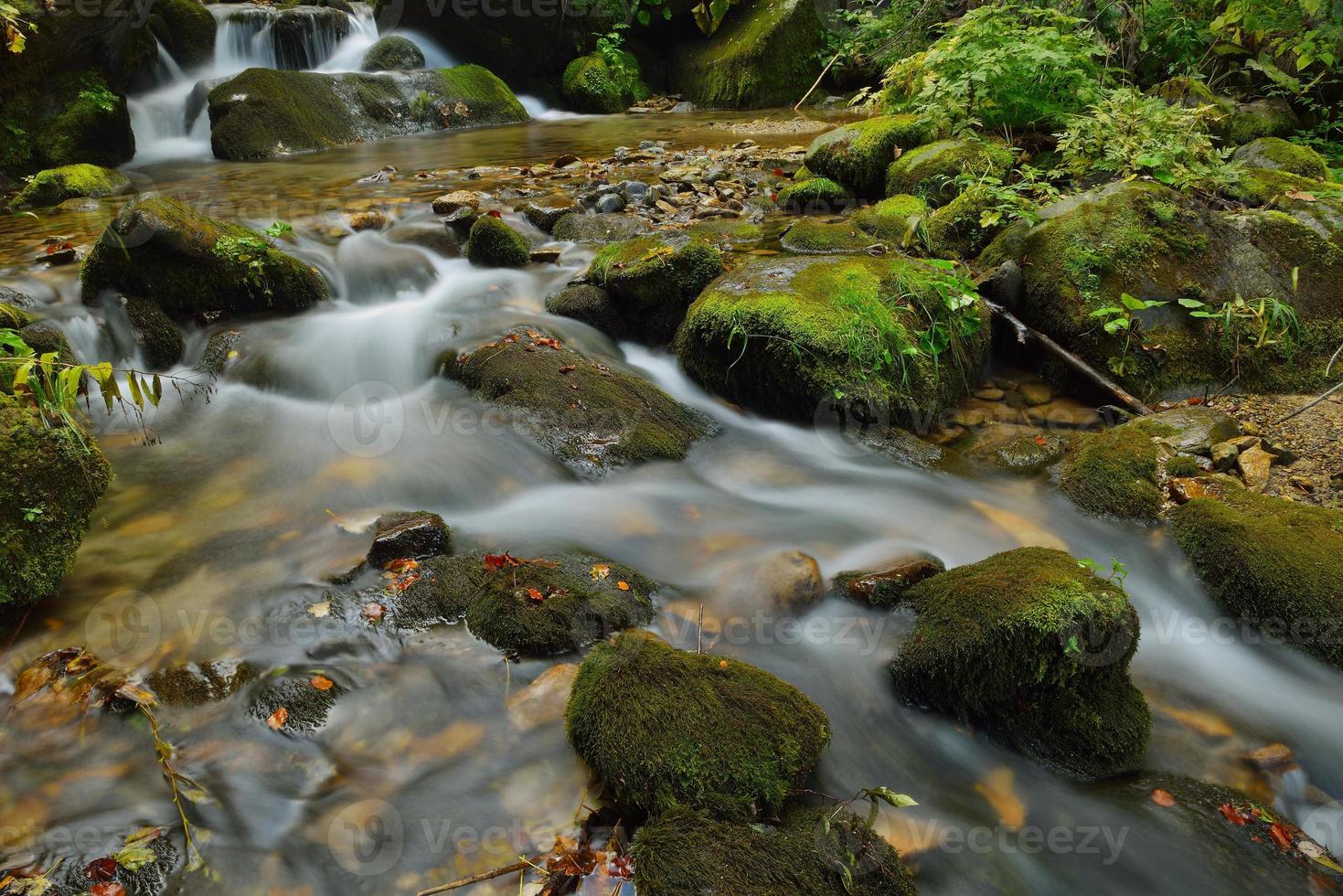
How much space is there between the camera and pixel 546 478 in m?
4.46

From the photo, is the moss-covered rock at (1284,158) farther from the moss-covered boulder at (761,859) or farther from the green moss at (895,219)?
the moss-covered boulder at (761,859)

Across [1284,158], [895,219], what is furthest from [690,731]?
[1284,158]

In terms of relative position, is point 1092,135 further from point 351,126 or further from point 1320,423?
point 351,126

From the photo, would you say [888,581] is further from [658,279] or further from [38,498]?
[38,498]

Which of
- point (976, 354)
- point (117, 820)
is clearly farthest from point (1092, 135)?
point (117, 820)

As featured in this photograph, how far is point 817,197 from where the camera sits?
25.8 feet

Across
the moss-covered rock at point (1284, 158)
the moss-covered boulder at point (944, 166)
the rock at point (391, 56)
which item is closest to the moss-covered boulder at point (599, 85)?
the rock at point (391, 56)

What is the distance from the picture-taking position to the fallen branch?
467 centimetres

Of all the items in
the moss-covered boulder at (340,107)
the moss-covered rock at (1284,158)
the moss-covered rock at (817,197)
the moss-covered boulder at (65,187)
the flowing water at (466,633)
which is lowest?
the flowing water at (466,633)

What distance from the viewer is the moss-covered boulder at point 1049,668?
2680 millimetres

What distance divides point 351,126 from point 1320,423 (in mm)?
13064

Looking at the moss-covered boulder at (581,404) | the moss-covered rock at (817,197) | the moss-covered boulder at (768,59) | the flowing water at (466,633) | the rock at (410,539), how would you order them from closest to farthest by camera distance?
the flowing water at (466,633) < the rock at (410,539) < the moss-covered boulder at (581,404) < the moss-covered rock at (817,197) < the moss-covered boulder at (768,59)

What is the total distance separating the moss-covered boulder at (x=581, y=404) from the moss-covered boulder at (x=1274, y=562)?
9.05 feet

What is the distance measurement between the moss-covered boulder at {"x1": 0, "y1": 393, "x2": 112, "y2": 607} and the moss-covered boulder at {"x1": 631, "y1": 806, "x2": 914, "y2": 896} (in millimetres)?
2764
